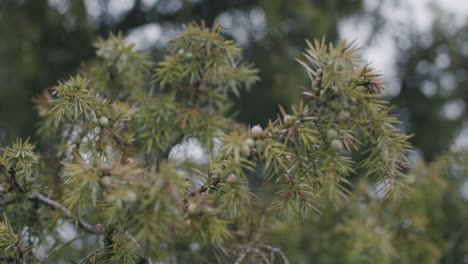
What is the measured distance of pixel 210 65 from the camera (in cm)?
117

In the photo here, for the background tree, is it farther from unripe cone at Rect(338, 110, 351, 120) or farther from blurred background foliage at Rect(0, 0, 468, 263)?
blurred background foliage at Rect(0, 0, 468, 263)

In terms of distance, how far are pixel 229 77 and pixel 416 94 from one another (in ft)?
13.6

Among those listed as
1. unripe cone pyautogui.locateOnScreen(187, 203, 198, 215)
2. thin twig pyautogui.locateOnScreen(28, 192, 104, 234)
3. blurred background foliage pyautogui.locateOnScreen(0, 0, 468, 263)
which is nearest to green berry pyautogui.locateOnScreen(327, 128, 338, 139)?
unripe cone pyautogui.locateOnScreen(187, 203, 198, 215)

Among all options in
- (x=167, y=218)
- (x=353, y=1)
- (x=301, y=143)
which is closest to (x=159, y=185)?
(x=167, y=218)

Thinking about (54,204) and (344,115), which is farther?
(54,204)

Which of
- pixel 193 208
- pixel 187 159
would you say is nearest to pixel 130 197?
pixel 193 208

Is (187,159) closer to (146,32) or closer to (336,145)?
(336,145)

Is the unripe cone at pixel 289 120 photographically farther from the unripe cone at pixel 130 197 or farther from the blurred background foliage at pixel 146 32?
the blurred background foliage at pixel 146 32

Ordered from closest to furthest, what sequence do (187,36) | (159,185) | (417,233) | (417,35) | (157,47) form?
(159,185) < (187,36) < (417,233) < (157,47) < (417,35)

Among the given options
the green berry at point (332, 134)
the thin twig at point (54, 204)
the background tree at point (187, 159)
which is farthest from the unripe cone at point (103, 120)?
the green berry at point (332, 134)

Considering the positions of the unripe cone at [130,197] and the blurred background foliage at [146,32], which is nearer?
the unripe cone at [130,197]

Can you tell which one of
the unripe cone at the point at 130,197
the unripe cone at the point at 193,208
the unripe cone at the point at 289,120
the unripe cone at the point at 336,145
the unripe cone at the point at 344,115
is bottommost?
the unripe cone at the point at 193,208

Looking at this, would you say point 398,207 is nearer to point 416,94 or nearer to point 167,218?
point 167,218

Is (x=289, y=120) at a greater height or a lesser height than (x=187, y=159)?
greater
